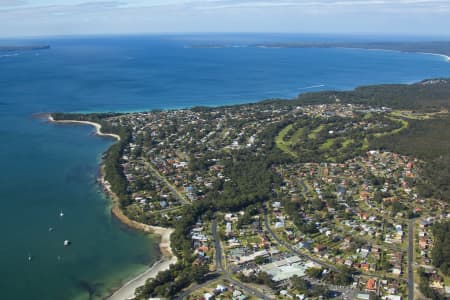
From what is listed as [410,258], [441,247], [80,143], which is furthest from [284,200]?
[80,143]

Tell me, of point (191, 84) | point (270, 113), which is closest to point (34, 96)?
point (191, 84)

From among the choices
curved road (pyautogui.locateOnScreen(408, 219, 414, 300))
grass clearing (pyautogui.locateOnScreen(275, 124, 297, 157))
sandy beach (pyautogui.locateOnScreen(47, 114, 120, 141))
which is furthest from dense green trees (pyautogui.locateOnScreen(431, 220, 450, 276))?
sandy beach (pyautogui.locateOnScreen(47, 114, 120, 141))

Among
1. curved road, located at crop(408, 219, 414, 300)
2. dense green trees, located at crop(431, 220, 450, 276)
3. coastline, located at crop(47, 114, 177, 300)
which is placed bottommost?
coastline, located at crop(47, 114, 177, 300)

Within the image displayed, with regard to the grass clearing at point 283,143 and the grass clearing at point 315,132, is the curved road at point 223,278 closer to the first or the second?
the grass clearing at point 283,143

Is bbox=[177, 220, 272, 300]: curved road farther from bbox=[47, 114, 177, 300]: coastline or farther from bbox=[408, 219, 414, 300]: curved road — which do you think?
bbox=[408, 219, 414, 300]: curved road

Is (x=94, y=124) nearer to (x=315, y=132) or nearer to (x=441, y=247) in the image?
(x=315, y=132)

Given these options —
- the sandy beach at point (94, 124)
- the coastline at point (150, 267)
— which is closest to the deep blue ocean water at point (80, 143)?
the coastline at point (150, 267)
